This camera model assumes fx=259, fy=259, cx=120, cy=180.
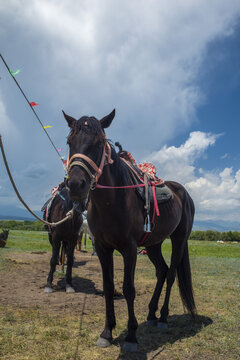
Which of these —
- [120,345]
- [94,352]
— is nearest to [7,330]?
[94,352]

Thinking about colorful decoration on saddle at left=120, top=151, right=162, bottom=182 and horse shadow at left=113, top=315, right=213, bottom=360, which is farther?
colorful decoration on saddle at left=120, top=151, right=162, bottom=182

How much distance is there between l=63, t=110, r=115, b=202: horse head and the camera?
2.99m

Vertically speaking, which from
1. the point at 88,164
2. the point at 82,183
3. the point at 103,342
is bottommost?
the point at 103,342

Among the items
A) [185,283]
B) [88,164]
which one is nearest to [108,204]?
[88,164]

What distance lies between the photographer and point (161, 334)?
442 cm

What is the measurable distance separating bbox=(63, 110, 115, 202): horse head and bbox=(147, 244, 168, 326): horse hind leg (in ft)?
9.79

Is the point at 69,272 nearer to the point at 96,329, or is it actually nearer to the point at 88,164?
the point at 96,329

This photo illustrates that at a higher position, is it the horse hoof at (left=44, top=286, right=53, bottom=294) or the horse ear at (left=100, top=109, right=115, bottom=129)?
the horse ear at (left=100, top=109, right=115, bottom=129)

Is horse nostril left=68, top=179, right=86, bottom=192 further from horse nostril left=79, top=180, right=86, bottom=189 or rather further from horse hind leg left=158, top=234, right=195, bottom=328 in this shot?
horse hind leg left=158, top=234, right=195, bottom=328

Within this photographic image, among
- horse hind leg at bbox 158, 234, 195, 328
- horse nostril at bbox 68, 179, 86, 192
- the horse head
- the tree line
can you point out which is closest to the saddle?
the horse head

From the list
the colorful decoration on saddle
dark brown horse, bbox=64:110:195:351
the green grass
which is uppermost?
the colorful decoration on saddle

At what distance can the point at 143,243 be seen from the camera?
455cm

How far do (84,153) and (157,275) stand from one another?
3470 mm

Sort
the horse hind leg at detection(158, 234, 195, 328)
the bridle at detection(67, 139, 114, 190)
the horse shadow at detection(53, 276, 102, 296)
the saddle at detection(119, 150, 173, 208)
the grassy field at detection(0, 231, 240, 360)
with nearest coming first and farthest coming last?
the bridle at detection(67, 139, 114, 190), the grassy field at detection(0, 231, 240, 360), the saddle at detection(119, 150, 173, 208), the horse hind leg at detection(158, 234, 195, 328), the horse shadow at detection(53, 276, 102, 296)
